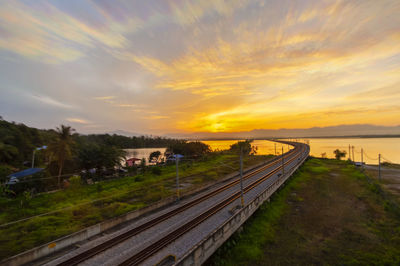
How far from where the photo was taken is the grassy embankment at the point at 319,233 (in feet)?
42.3

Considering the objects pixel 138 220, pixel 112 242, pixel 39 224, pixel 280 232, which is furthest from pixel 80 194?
pixel 280 232

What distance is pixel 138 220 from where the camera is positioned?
53.0 ft

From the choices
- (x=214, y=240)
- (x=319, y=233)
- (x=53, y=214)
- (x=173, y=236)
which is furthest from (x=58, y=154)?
(x=319, y=233)

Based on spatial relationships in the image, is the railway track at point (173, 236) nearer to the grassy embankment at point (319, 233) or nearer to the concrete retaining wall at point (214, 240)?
the concrete retaining wall at point (214, 240)

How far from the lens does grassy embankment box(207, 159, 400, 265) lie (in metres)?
12.9

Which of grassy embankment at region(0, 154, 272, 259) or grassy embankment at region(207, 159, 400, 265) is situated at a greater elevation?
grassy embankment at region(0, 154, 272, 259)

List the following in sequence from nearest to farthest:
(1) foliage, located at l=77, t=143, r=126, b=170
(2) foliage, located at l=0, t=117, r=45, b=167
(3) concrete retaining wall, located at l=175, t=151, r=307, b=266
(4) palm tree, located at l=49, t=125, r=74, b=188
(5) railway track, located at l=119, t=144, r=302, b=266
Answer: (3) concrete retaining wall, located at l=175, t=151, r=307, b=266, (5) railway track, located at l=119, t=144, r=302, b=266, (4) palm tree, located at l=49, t=125, r=74, b=188, (1) foliage, located at l=77, t=143, r=126, b=170, (2) foliage, located at l=0, t=117, r=45, b=167

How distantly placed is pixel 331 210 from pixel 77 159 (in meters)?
48.8

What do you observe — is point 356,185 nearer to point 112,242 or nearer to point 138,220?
point 138,220

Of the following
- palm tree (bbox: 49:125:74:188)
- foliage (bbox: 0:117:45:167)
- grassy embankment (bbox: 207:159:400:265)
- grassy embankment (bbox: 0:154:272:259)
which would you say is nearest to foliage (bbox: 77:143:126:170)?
palm tree (bbox: 49:125:74:188)

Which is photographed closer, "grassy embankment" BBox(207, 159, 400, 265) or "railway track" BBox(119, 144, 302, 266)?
"railway track" BBox(119, 144, 302, 266)

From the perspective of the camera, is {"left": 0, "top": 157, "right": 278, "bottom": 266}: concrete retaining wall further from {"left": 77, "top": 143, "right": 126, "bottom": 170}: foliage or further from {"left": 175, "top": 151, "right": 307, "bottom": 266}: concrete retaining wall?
{"left": 77, "top": 143, "right": 126, "bottom": 170}: foliage

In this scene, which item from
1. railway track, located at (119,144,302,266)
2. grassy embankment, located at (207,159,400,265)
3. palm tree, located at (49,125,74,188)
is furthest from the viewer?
palm tree, located at (49,125,74,188)

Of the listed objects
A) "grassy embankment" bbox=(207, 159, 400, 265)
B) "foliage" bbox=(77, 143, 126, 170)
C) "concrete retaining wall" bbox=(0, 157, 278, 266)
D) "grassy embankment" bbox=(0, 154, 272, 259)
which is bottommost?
"grassy embankment" bbox=(207, 159, 400, 265)
